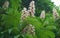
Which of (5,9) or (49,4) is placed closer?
(5,9)

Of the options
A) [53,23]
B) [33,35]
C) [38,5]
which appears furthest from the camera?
[38,5]

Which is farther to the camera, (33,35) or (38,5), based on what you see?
(38,5)

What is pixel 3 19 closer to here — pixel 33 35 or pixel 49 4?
pixel 33 35

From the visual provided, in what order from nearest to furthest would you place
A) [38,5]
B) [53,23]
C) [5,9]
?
[5,9] < [53,23] < [38,5]

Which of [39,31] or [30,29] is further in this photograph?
[39,31]

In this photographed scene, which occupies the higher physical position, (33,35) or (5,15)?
(5,15)

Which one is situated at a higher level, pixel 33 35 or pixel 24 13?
pixel 24 13

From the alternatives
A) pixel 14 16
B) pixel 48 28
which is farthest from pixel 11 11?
pixel 48 28

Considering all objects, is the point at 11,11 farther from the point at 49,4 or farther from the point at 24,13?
the point at 49,4

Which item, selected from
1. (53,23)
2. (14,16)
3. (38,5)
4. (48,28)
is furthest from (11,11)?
(38,5)
